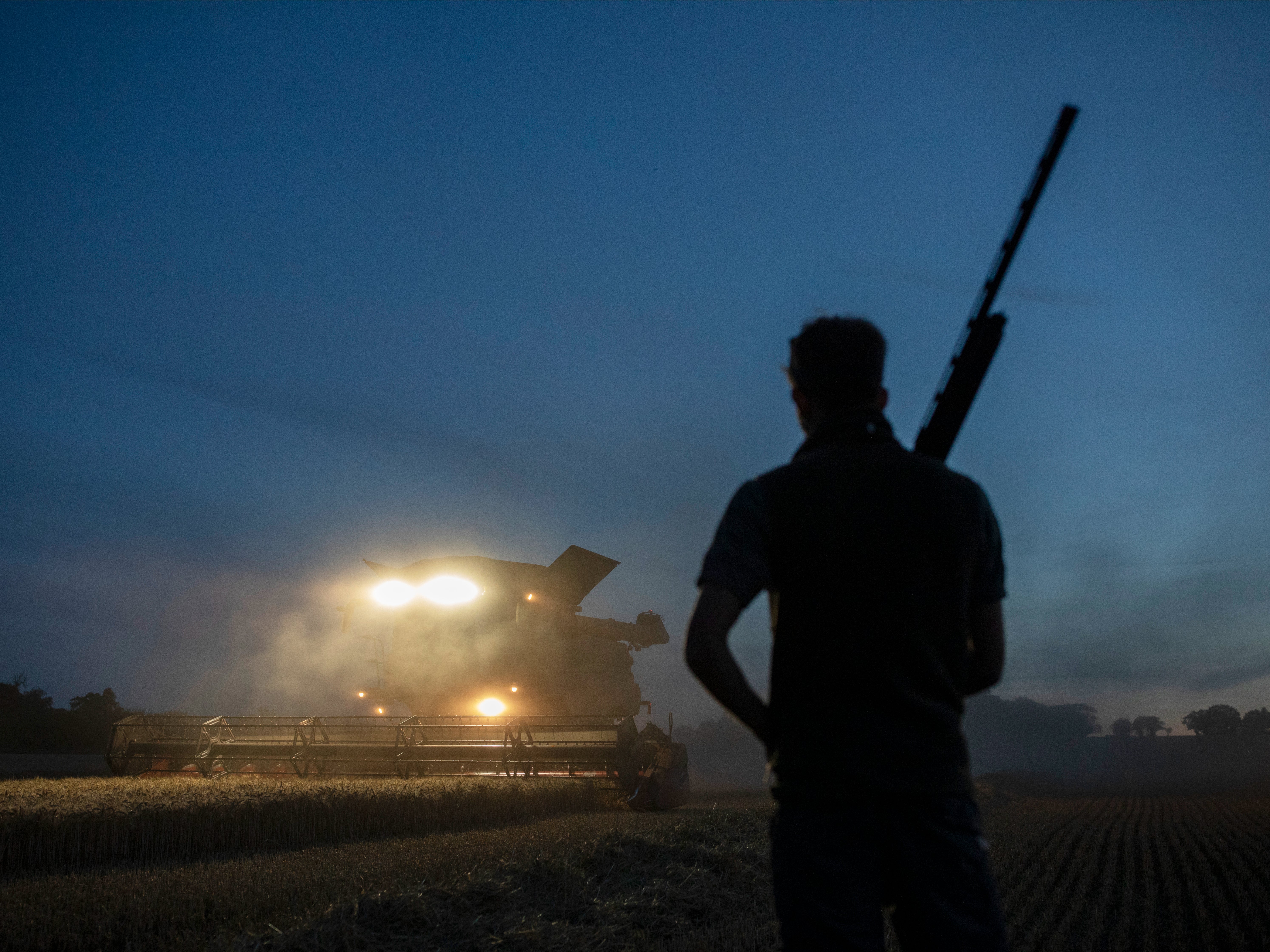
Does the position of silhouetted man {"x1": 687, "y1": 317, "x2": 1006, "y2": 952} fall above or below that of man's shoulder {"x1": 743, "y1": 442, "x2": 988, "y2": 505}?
below

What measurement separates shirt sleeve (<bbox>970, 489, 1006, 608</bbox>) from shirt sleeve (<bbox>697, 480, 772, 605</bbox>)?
502mm

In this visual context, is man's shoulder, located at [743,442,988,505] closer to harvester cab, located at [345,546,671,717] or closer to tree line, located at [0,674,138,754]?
harvester cab, located at [345,546,671,717]

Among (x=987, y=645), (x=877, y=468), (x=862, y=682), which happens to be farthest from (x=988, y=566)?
(x=862, y=682)

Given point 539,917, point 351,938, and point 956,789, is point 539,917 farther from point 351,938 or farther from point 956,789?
point 956,789

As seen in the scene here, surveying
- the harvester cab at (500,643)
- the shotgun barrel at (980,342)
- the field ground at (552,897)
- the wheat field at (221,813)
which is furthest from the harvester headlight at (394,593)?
the shotgun barrel at (980,342)

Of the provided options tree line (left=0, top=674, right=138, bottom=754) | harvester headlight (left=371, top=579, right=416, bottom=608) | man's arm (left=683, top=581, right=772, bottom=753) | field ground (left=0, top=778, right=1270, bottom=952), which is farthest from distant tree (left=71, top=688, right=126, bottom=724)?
man's arm (left=683, top=581, right=772, bottom=753)

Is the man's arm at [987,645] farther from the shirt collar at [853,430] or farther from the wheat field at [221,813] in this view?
the wheat field at [221,813]

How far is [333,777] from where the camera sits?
14336 mm

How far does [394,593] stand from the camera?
70.3 feet

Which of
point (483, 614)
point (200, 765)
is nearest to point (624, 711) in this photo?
point (483, 614)

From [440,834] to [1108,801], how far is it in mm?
27192

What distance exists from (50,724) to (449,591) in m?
21.2

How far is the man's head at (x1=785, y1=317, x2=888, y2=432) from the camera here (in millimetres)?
1778

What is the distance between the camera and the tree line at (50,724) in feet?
94.9
